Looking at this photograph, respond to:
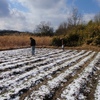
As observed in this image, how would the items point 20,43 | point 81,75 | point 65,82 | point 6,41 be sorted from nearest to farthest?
point 65,82
point 81,75
point 6,41
point 20,43

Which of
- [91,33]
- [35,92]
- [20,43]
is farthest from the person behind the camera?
[91,33]

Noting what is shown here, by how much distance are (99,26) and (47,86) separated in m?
32.8

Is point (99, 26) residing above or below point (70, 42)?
above

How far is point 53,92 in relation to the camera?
10172 mm

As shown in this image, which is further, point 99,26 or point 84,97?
point 99,26

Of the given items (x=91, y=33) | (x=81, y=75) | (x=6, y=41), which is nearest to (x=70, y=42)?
(x=91, y=33)

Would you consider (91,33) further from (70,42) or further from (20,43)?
(20,43)

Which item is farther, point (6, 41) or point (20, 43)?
point (20, 43)

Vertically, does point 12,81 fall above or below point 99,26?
below

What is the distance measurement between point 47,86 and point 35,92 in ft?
3.93

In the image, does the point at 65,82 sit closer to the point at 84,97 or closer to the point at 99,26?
the point at 84,97

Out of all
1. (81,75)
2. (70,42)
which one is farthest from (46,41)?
(81,75)

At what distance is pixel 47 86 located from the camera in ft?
36.1

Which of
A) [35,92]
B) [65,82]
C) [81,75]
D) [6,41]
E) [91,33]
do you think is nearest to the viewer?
[35,92]
